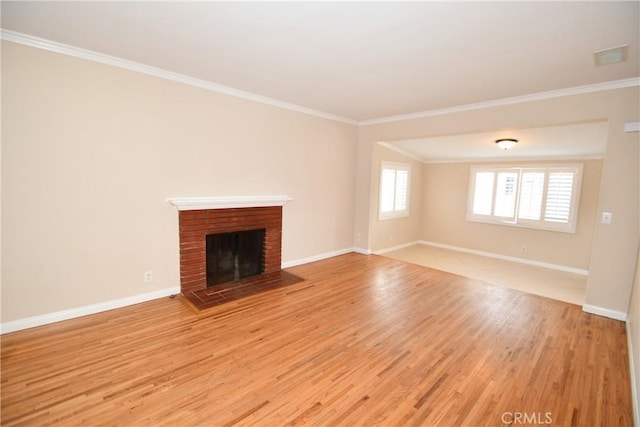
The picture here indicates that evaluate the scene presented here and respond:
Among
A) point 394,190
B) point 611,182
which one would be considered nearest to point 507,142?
point 611,182

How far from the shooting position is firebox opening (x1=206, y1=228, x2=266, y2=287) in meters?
4.02

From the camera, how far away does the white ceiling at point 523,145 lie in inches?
178

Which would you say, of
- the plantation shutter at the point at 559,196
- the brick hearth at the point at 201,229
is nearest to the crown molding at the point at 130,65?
the brick hearth at the point at 201,229

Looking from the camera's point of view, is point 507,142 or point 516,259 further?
point 516,259

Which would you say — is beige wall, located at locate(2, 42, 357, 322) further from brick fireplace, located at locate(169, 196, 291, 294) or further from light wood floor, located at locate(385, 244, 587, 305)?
light wood floor, located at locate(385, 244, 587, 305)

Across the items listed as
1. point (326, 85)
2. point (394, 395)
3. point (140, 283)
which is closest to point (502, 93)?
point (326, 85)

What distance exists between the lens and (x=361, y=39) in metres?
2.42

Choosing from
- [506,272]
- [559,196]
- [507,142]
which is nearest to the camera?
[507,142]

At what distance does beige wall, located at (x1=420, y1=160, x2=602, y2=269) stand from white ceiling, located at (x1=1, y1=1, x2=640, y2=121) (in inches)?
138

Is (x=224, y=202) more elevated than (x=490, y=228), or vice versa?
(x=224, y=202)

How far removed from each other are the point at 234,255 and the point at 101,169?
6.40ft

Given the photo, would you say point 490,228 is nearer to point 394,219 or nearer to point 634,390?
point 394,219

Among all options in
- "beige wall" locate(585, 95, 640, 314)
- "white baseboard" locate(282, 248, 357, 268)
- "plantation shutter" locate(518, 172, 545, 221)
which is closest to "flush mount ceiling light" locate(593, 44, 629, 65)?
"beige wall" locate(585, 95, 640, 314)

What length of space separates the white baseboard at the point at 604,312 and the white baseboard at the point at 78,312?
5074 mm
